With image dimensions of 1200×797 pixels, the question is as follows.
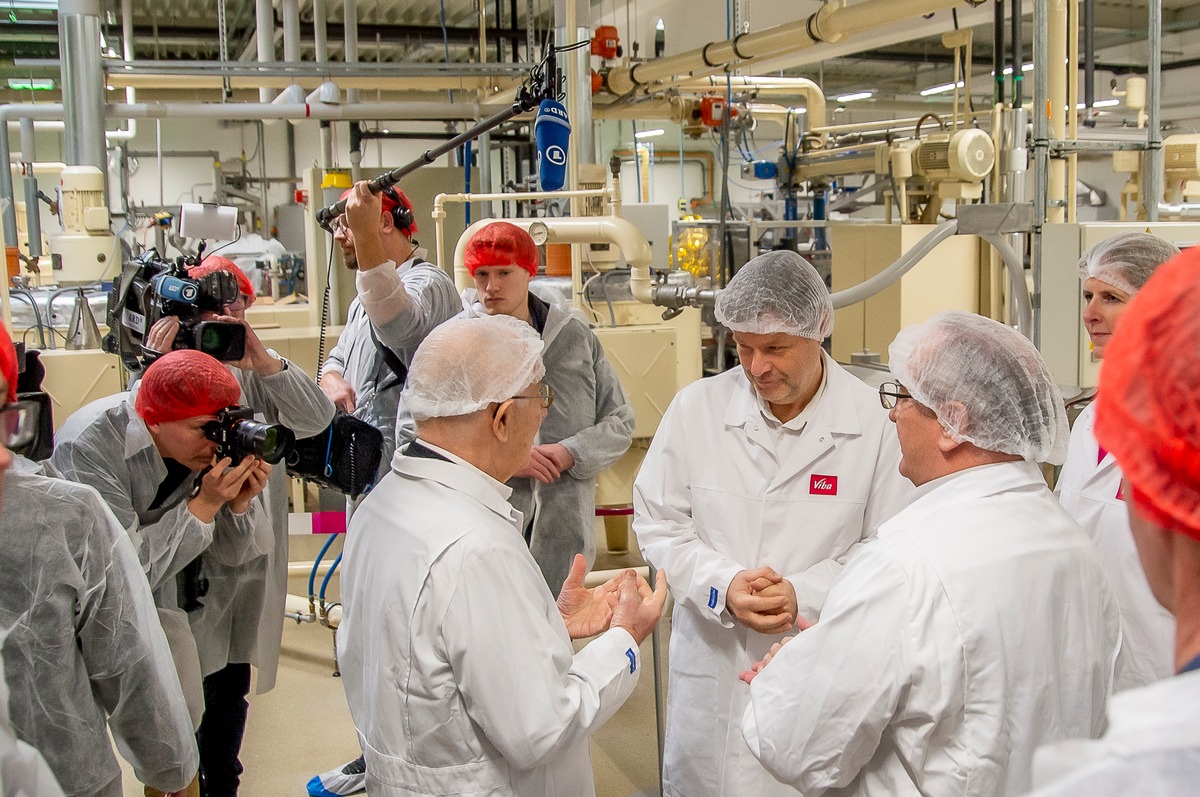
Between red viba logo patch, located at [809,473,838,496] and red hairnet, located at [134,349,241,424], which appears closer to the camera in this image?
red hairnet, located at [134,349,241,424]

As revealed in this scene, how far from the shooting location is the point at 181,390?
65.4 inches

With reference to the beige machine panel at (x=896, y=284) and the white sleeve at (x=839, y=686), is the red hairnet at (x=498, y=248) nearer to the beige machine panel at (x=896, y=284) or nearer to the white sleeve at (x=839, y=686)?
the white sleeve at (x=839, y=686)

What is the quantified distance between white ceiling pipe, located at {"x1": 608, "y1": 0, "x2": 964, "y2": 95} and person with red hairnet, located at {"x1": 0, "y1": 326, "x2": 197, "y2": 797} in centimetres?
273

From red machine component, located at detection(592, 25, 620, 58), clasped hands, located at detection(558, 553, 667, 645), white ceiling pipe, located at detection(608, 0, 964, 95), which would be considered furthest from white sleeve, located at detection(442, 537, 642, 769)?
red machine component, located at detection(592, 25, 620, 58)

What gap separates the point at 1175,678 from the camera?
0.62 m

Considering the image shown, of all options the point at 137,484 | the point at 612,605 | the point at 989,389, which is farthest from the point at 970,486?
the point at 137,484

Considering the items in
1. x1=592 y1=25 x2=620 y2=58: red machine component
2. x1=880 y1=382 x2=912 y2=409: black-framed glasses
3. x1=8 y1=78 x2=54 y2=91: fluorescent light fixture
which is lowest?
x1=880 y1=382 x2=912 y2=409: black-framed glasses

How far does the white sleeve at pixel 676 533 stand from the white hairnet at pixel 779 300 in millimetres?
237

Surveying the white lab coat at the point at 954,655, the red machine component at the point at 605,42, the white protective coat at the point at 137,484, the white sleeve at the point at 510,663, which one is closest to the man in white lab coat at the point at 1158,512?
the white lab coat at the point at 954,655

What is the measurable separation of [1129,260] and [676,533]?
3.16 ft

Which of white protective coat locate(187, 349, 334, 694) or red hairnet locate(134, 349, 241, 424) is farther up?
red hairnet locate(134, 349, 241, 424)

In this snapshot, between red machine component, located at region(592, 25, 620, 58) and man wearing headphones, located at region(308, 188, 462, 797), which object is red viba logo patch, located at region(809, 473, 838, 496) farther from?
red machine component, located at region(592, 25, 620, 58)

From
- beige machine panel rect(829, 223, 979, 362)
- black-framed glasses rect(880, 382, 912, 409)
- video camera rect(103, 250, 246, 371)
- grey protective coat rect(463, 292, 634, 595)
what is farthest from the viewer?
beige machine panel rect(829, 223, 979, 362)

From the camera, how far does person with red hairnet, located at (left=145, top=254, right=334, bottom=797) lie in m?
2.06
